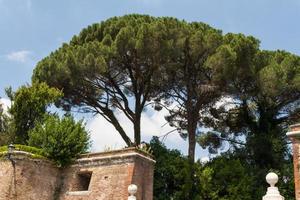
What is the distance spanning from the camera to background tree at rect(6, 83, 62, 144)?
2111 centimetres

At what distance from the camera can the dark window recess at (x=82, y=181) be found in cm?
1883

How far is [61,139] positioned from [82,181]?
1.83 m

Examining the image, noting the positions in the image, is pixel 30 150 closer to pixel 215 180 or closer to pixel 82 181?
pixel 82 181

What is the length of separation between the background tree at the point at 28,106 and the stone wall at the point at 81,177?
326cm

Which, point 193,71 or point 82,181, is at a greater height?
point 193,71

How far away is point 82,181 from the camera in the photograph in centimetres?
1911

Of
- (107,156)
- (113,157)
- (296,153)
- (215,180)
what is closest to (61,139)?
(107,156)

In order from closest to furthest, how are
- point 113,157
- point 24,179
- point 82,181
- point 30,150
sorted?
point 24,179 → point 113,157 → point 30,150 → point 82,181

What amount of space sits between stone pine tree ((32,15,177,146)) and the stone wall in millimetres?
4038

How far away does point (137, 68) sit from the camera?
23016mm

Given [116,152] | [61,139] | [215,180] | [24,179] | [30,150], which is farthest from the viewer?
[215,180]

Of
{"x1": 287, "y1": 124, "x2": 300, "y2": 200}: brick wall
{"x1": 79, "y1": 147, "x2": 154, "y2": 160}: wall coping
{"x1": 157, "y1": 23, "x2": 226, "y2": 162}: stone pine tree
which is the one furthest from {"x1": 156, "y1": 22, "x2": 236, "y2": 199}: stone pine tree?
{"x1": 287, "y1": 124, "x2": 300, "y2": 200}: brick wall

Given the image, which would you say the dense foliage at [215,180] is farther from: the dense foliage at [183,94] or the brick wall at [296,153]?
the brick wall at [296,153]

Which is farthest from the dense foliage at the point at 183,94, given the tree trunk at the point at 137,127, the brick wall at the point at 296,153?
the brick wall at the point at 296,153
